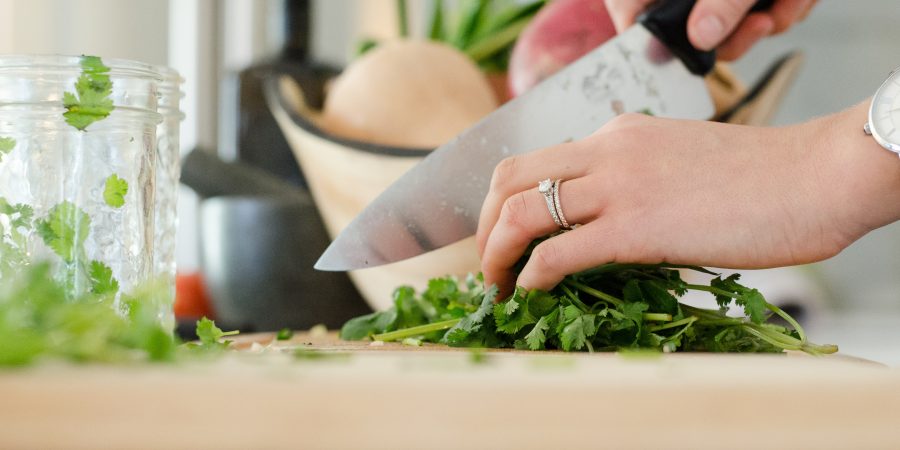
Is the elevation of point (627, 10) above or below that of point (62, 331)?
above

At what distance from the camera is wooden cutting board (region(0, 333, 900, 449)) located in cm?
38

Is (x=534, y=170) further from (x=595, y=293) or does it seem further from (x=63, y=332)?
(x=63, y=332)

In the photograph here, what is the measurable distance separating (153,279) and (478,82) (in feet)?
2.79

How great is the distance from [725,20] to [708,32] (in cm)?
4

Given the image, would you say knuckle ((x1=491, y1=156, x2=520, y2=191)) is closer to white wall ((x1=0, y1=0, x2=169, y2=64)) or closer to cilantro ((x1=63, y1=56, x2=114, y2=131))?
cilantro ((x1=63, y1=56, x2=114, y2=131))

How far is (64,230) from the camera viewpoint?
721mm

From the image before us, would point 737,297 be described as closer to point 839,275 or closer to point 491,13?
point 491,13

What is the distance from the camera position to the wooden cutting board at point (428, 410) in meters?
0.38

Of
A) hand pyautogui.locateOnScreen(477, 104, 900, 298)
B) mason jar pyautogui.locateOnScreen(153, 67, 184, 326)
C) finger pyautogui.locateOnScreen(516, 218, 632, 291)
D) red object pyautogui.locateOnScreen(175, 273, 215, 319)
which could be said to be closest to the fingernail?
hand pyautogui.locateOnScreen(477, 104, 900, 298)

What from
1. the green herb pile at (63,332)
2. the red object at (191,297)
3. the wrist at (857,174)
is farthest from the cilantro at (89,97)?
the red object at (191,297)

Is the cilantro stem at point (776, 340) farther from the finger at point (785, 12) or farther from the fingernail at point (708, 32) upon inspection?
the finger at point (785, 12)

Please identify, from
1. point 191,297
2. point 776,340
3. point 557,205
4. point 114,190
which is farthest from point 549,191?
point 191,297

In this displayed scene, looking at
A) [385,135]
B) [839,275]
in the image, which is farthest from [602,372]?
[839,275]

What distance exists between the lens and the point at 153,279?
828 mm
